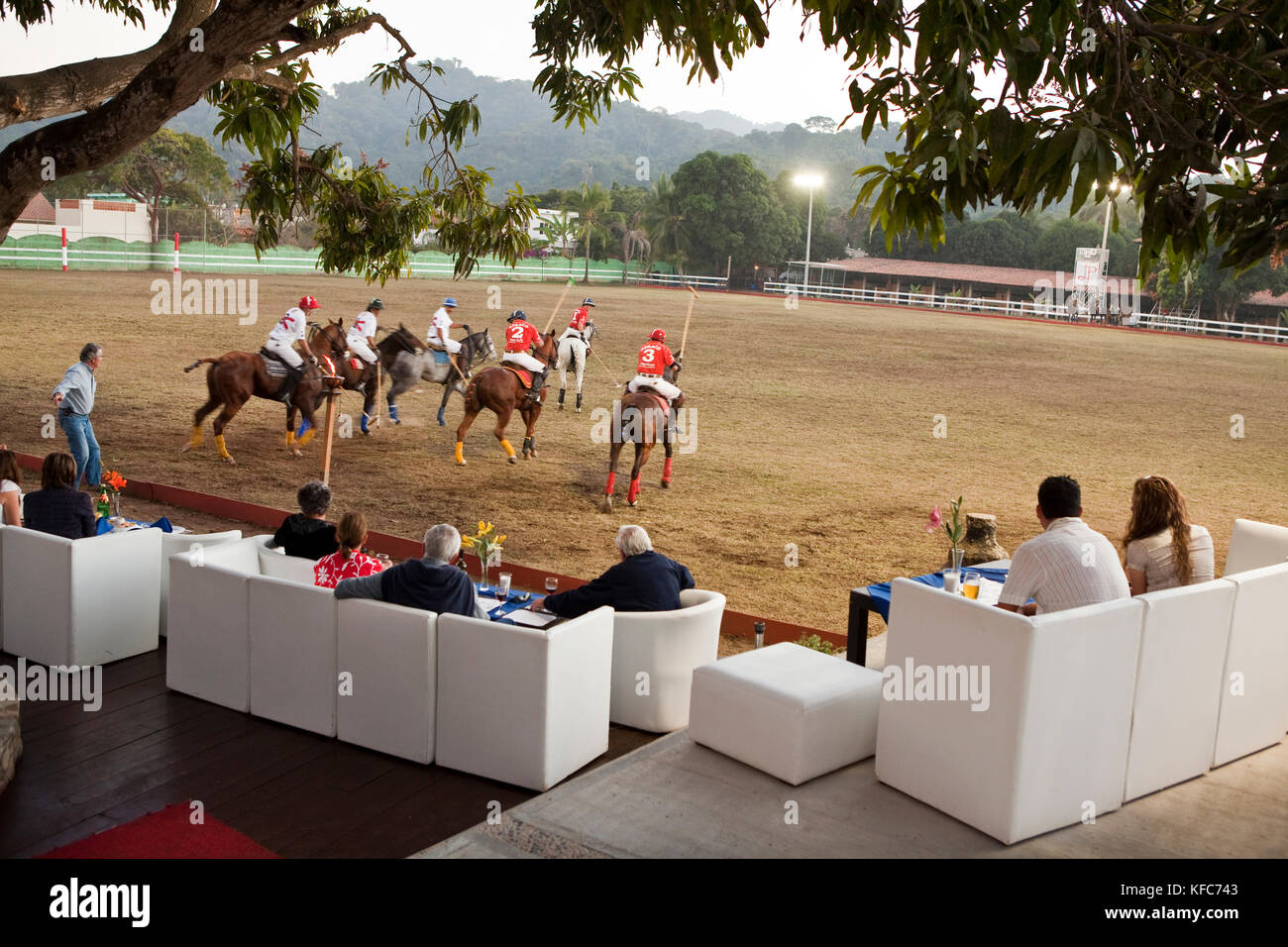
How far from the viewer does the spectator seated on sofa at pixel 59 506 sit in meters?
6.68

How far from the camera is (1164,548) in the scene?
5715mm

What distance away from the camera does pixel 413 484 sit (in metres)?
13.5

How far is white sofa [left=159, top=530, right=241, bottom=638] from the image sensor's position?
7070 millimetres

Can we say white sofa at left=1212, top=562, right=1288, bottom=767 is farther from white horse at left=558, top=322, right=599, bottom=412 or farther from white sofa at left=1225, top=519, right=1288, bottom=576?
white horse at left=558, top=322, right=599, bottom=412

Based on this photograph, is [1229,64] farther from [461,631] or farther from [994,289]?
[994,289]

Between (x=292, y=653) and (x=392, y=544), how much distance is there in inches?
160

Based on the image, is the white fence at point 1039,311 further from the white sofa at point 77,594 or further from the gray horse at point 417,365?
the white sofa at point 77,594

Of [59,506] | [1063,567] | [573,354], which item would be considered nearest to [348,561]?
[59,506]

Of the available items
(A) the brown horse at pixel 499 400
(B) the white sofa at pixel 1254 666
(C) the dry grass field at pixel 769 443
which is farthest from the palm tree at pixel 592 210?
(B) the white sofa at pixel 1254 666

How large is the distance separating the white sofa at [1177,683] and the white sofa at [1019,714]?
0.34ft

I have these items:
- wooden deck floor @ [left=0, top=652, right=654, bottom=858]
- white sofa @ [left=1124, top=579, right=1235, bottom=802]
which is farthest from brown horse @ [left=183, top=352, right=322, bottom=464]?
white sofa @ [left=1124, top=579, right=1235, bottom=802]

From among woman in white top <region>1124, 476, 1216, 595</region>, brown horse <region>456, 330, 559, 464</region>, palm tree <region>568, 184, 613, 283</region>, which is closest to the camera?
woman in white top <region>1124, 476, 1216, 595</region>

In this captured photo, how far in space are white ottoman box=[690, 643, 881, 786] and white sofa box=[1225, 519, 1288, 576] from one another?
8.68 ft

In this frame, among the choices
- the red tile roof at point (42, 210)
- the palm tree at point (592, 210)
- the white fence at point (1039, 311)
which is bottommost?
the white fence at point (1039, 311)
